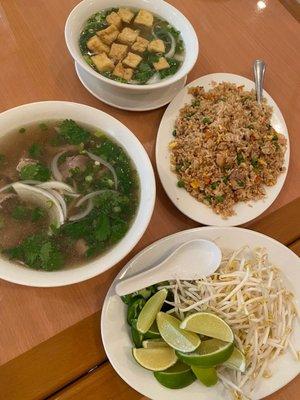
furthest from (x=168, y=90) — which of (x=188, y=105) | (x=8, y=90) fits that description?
(x=8, y=90)

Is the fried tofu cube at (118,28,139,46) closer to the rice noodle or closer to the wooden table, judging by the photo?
the wooden table

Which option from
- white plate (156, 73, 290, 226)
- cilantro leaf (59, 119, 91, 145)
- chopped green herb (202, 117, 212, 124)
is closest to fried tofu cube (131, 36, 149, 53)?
white plate (156, 73, 290, 226)

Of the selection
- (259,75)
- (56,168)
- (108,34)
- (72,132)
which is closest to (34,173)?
(56,168)

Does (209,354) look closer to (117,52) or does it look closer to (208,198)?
(208,198)

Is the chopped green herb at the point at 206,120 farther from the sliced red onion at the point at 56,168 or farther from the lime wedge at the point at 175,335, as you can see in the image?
the lime wedge at the point at 175,335

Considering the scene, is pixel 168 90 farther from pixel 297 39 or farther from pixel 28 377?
pixel 28 377
